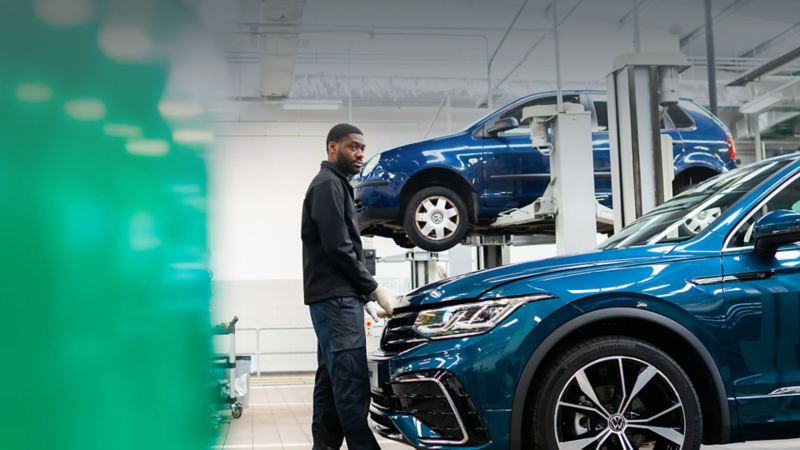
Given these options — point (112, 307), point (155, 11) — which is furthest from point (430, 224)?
point (112, 307)

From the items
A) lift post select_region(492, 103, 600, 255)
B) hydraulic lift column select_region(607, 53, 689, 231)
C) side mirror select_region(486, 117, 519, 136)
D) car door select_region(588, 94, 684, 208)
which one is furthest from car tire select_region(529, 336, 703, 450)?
car door select_region(588, 94, 684, 208)

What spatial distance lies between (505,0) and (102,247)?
13948mm

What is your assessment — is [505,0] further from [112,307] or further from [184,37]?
[112,307]

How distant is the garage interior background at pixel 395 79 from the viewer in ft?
48.2

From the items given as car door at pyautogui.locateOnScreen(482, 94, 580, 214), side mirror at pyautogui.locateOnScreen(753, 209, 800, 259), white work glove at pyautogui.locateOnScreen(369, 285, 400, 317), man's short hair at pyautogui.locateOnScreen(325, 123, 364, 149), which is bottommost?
white work glove at pyautogui.locateOnScreen(369, 285, 400, 317)

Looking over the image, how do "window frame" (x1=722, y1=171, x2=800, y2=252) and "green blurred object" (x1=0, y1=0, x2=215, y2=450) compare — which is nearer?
"green blurred object" (x1=0, y1=0, x2=215, y2=450)

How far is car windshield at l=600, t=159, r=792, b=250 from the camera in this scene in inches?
142

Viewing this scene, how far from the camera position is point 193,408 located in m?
3.71

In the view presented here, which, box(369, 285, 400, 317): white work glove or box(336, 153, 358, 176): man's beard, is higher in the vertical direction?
box(336, 153, 358, 176): man's beard

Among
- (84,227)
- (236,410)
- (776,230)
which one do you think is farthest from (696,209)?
(236,410)

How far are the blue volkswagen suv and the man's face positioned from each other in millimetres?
982

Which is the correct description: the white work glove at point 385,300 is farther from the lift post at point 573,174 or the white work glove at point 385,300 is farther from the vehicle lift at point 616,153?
the lift post at point 573,174

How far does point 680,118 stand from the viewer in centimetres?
796

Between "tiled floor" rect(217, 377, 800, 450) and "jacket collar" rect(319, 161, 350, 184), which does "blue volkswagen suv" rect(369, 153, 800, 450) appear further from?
"tiled floor" rect(217, 377, 800, 450)
